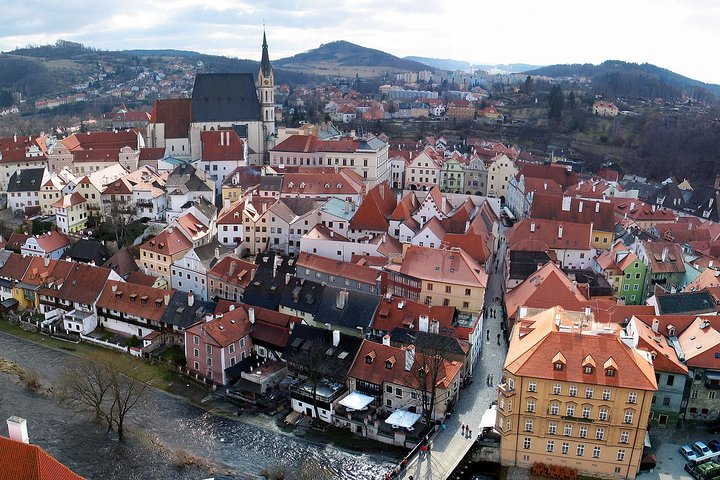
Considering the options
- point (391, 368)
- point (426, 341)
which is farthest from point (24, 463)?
point (426, 341)

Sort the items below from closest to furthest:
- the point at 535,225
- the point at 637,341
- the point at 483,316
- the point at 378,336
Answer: the point at 637,341 < the point at 378,336 < the point at 483,316 < the point at 535,225

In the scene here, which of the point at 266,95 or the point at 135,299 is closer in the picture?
the point at 135,299

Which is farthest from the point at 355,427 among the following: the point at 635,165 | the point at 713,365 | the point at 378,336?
the point at 635,165

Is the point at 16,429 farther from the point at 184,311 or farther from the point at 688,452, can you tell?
the point at 688,452

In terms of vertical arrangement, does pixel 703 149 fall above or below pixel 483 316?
above

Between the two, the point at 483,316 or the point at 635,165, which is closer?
the point at 483,316

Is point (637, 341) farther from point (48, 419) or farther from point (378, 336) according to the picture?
point (48, 419)

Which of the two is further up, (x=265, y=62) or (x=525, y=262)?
(x=265, y=62)

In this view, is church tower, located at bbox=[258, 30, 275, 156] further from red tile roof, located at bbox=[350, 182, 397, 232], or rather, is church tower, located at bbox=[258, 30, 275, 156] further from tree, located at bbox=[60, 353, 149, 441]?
tree, located at bbox=[60, 353, 149, 441]
